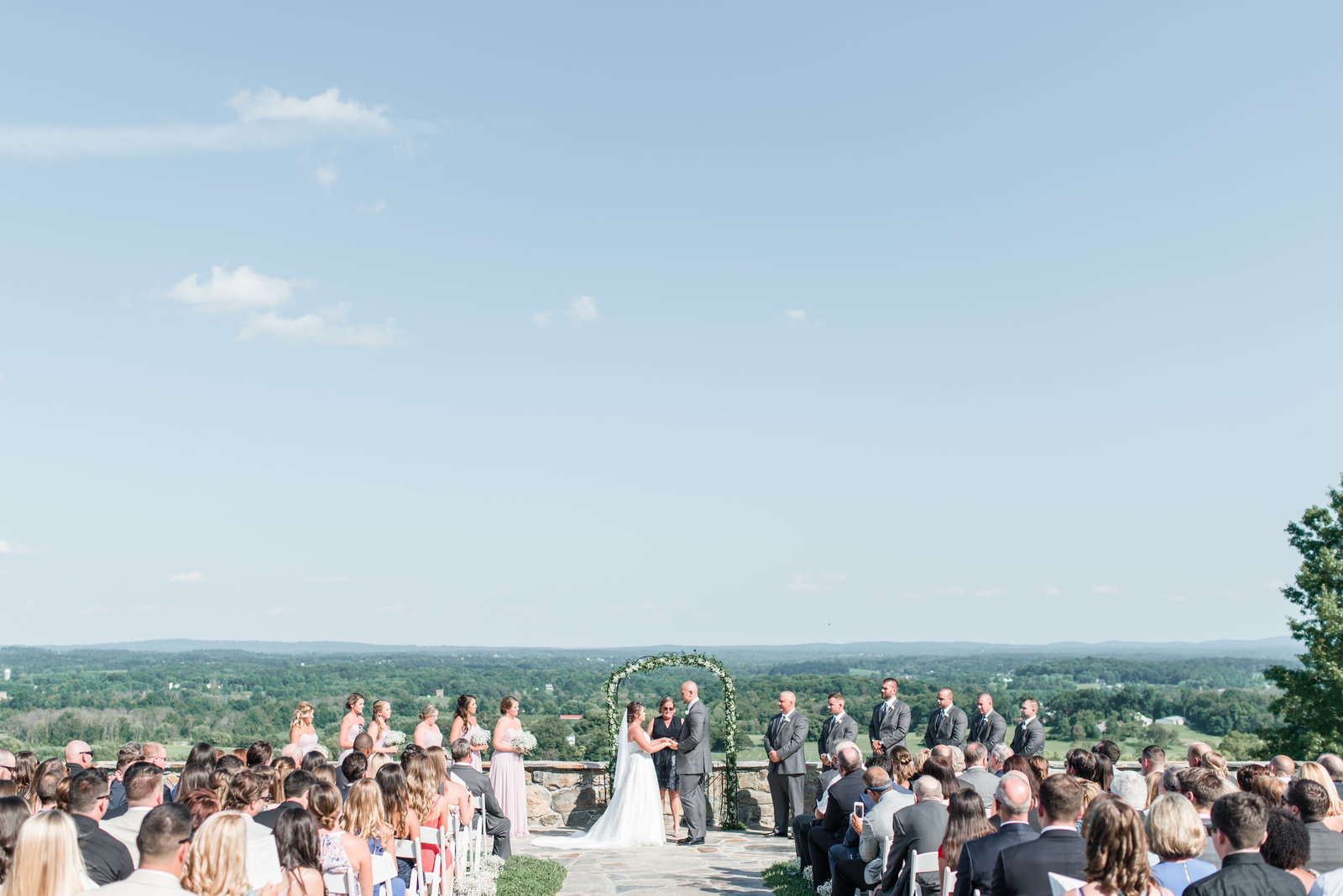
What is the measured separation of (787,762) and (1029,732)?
9.40ft

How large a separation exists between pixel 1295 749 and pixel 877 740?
1876cm

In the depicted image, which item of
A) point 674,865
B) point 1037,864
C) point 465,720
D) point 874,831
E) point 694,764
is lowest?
point 674,865

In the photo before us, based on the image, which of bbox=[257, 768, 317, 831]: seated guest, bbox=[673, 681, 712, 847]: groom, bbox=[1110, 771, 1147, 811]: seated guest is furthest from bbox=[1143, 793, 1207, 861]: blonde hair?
bbox=[673, 681, 712, 847]: groom

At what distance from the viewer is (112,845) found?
5711 millimetres

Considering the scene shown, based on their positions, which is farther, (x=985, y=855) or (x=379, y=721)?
(x=379, y=721)

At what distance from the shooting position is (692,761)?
42.4ft

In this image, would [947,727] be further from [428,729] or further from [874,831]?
[428,729]

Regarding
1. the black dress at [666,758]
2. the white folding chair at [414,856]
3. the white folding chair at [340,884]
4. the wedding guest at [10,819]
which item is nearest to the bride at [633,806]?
the black dress at [666,758]

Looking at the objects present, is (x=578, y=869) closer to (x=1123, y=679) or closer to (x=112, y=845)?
(x=112, y=845)

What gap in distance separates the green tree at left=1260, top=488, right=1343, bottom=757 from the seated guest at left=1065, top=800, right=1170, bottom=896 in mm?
24254

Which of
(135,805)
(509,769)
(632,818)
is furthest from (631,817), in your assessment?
(135,805)

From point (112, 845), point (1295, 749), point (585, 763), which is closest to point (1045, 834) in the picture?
point (112, 845)

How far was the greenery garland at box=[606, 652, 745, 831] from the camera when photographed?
46.2 feet

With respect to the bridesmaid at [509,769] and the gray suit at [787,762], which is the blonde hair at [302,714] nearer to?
the bridesmaid at [509,769]
